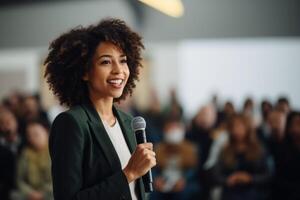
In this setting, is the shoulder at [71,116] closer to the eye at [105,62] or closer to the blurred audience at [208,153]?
the eye at [105,62]

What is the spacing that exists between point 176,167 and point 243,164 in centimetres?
56

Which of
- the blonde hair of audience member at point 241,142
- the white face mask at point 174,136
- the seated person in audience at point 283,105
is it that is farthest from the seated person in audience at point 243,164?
the white face mask at point 174,136

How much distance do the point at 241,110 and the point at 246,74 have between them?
1.01 ft

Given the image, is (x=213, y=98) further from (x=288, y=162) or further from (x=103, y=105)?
(x=103, y=105)

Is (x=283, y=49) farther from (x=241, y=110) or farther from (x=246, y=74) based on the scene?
(x=241, y=110)

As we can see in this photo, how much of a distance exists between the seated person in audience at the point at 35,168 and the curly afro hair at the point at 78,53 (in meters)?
2.94

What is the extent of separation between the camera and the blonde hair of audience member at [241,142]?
368 cm

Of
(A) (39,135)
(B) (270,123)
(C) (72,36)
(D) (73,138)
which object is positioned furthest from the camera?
(A) (39,135)

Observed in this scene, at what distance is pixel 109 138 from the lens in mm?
1072

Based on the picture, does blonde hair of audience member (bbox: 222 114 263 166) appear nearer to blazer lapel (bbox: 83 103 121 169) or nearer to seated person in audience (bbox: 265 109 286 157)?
seated person in audience (bbox: 265 109 286 157)

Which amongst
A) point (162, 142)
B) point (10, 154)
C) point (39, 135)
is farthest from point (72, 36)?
point (10, 154)

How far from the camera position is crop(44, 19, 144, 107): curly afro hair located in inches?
43.9

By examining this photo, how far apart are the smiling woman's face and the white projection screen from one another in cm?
276

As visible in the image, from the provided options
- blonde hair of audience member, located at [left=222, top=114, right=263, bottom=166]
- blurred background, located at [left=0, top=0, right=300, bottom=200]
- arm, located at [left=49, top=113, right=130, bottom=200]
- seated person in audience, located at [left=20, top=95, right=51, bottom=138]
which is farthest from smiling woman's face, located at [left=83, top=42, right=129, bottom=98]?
seated person in audience, located at [left=20, top=95, right=51, bottom=138]
